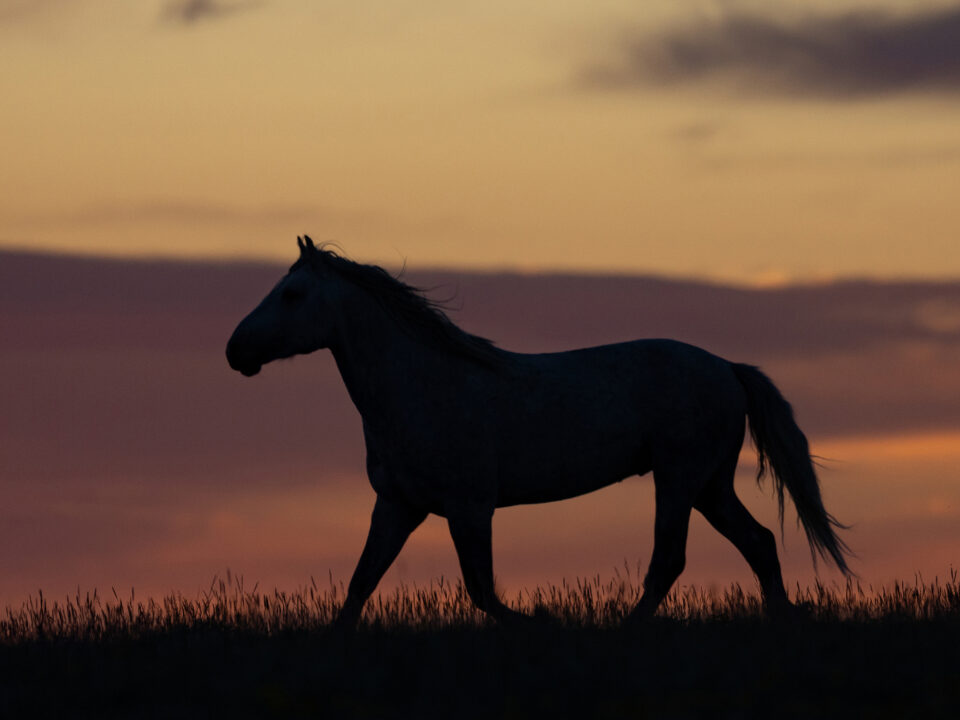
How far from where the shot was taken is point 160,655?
861 centimetres

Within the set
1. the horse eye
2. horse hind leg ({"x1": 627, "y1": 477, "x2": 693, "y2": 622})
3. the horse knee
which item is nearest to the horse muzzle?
the horse eye

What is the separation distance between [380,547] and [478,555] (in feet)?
2.74

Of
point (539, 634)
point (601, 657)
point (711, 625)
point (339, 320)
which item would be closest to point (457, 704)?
point (601, 657)

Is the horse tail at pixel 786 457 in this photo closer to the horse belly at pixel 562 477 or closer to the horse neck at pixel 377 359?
A: the horse belly at pixel 562 477

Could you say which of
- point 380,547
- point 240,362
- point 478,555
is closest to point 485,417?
point 478,555

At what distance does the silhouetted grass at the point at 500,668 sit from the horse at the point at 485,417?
74 centimetres

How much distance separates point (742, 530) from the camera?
450 inches

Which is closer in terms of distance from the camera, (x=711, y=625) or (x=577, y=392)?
(x=711, y=625)

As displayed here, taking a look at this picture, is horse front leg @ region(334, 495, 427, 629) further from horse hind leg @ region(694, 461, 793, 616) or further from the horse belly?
horse hind leg @ region(694, 461, 793, 616)

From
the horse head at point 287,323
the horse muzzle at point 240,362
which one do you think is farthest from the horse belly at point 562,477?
the horse muzzle at point 240,362

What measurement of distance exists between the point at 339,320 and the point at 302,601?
234cm

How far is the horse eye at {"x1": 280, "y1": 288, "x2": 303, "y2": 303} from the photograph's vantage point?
33.3 feet

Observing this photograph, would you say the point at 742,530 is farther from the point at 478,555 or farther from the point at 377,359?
the point at 377,359

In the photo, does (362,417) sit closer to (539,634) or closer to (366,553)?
(366,553)
